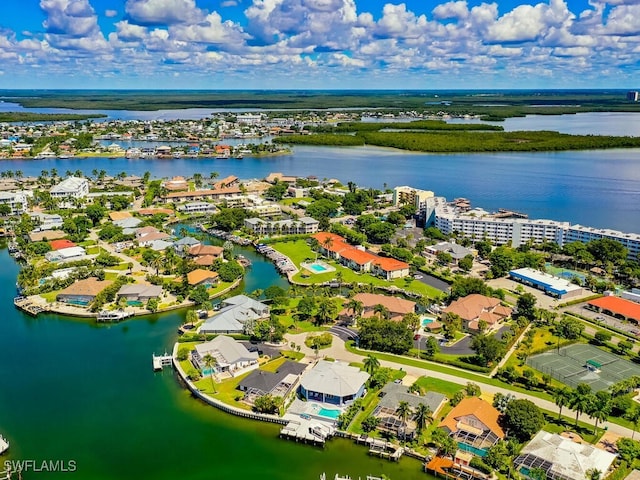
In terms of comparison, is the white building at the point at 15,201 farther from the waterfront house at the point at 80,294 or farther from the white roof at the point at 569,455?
the white roof at the point at 569,455

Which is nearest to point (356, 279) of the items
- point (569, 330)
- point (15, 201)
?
point (569, 330)

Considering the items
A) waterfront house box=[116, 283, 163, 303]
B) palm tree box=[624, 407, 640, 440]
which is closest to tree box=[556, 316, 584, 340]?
palm tree box=[624, 407, 640, 440]

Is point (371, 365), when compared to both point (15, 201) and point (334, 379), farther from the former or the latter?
point (15, 201)

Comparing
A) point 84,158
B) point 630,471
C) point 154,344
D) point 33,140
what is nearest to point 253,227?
point 154,344

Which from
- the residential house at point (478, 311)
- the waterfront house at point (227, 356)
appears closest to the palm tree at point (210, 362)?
the waterfront house at point (227, 356)

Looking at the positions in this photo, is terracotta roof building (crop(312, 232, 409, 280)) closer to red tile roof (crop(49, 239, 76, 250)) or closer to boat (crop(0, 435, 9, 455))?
red tile roof (crop(49, 239, 76, 250))
